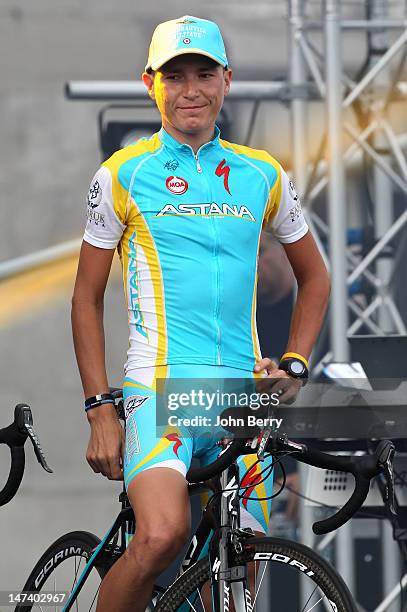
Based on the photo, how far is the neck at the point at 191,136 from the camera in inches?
115

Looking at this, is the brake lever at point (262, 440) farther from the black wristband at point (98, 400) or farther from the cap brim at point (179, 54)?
the cap brim at point (179, 54)

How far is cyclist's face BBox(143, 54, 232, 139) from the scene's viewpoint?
9.36ft

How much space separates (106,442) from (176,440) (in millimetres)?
180

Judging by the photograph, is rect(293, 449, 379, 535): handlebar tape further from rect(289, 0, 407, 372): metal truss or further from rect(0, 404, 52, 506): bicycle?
rect(289, 0, 407, 372): metal truss

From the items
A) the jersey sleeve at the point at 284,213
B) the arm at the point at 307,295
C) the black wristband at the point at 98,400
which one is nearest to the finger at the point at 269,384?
the arm at the point at 307,295

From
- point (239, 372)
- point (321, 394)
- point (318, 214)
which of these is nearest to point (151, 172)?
point (239, 372)

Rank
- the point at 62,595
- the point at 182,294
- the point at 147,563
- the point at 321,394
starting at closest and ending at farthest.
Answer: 1. the point at 147,563
2. the point at 182,294
3. the point at 62,595
4. the point at 321,394

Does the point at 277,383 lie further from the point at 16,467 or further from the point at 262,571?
the point at 16,467

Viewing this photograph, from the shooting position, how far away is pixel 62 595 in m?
3.25

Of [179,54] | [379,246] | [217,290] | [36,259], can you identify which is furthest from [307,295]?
[36,259]

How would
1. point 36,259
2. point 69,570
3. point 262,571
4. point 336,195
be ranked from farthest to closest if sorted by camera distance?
point 36,259 < point 336,195 < point 69,570 < point 262,571

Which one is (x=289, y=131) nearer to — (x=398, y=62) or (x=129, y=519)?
Result: (x=398, y=62)

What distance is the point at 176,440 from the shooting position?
2721 millimetres

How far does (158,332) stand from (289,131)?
2.48 m
